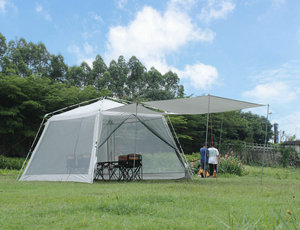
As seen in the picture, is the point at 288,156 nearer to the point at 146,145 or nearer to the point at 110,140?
the point at 146,145

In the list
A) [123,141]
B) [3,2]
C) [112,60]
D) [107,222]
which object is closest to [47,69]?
[112,60]

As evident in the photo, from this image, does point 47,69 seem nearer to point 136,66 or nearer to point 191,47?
point 136,66

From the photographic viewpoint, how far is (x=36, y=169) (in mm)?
8281

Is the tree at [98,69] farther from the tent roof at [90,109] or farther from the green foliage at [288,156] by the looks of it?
the tent roof at [90,109]

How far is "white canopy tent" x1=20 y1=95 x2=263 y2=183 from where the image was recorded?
7.55 meters

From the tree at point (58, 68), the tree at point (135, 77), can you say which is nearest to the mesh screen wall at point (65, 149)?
the tree at point (58, 68)

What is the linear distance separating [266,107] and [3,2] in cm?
914

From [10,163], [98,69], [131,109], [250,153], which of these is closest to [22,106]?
[10,163]

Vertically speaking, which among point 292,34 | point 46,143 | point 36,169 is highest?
point 292,34

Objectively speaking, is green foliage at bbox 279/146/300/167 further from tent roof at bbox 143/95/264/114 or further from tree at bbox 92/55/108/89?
tree at bbox 92/55/108/89

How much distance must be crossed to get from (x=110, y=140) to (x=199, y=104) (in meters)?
3.44

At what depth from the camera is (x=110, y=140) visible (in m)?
9.61

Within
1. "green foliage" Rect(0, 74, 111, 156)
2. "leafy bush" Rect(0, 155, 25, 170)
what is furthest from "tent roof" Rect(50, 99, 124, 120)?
"green foliage" Rect(0, 74, 111, 156)

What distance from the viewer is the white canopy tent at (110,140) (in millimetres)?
7555
